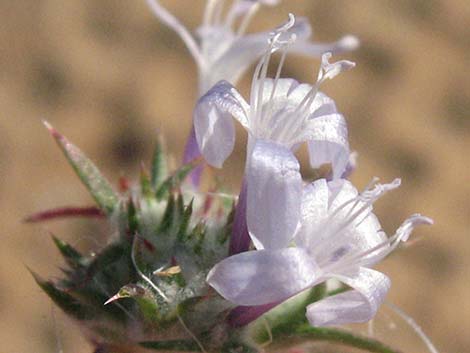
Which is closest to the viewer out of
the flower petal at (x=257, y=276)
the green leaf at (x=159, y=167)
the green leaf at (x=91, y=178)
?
the flower petal at (x=257, y=276)

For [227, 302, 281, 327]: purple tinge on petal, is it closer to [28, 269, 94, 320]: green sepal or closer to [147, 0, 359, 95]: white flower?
[28, 269, 94, 320]: green sepal

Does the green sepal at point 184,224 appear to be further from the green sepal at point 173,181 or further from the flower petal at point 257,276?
the flower petal at point 257,276

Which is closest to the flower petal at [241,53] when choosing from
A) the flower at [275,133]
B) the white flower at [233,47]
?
the white flower at [233,47]

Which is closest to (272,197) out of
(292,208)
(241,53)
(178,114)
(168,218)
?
(292,208)

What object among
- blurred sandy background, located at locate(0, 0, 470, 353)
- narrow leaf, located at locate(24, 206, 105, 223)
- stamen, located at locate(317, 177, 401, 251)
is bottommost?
blurred sandy background, located at locate(0, 0, 470, 353)

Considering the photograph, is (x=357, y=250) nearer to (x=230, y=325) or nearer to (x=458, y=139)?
(x=230, y=325)

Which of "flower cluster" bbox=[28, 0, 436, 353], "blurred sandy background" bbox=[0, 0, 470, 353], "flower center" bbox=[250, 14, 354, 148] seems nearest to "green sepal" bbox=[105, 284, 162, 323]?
"flower cluster" bbox=[28, 0, 436, 353]
